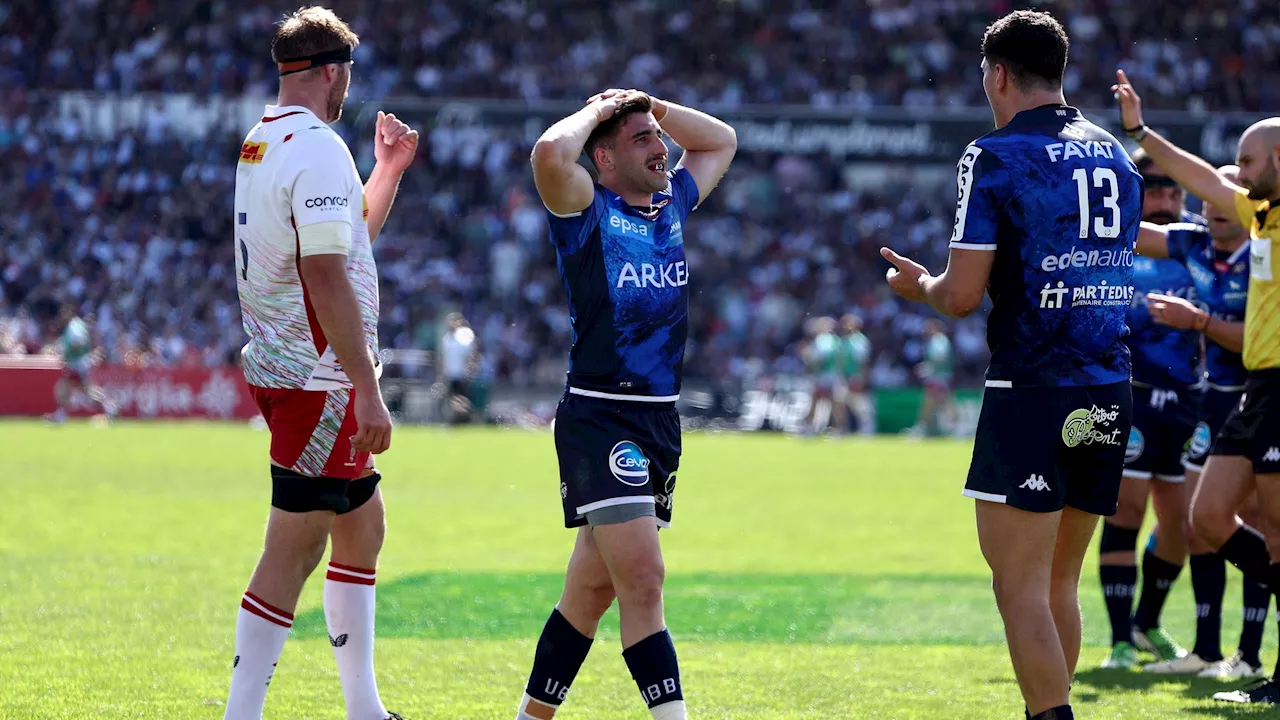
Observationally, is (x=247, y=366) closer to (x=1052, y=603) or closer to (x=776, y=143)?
(x=1052, y=603)

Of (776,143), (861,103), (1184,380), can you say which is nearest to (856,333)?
(776,143)

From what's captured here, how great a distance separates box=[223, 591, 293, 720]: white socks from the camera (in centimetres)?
519

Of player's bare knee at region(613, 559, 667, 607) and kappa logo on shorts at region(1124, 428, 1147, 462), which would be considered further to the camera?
kappa logo on shorts at region(1124, 428, 1147, 462)

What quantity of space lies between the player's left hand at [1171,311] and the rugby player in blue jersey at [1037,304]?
1475mm

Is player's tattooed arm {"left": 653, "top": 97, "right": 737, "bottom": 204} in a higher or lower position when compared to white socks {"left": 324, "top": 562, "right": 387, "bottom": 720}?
higher

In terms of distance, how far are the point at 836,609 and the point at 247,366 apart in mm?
5364

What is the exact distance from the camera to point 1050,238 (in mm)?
4930

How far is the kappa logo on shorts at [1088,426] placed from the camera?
498cm

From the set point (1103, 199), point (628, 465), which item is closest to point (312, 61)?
point (628, 465)

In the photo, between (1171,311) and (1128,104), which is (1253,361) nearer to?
(1171,311)

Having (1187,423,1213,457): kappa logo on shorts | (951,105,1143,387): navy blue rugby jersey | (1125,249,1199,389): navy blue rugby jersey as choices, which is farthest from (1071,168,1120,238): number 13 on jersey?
(1187,423,1213,457): kappa logo on shorts

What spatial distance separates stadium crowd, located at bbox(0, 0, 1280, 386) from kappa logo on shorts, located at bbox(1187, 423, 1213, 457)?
24.1m

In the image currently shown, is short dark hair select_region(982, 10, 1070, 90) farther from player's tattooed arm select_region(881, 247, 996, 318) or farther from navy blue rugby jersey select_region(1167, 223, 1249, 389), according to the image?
navy blue rugby jersey select_region(1167, 223, 1249, 389)

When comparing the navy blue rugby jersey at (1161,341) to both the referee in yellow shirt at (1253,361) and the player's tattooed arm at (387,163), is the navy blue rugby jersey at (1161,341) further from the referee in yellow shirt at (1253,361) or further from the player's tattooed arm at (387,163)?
the player's tattooed arm at (387,163)
